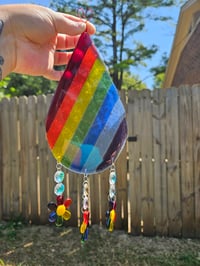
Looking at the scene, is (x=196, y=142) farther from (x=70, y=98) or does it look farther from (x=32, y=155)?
(x=70, y=98)

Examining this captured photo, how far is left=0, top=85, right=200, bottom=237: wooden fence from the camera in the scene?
140 inches

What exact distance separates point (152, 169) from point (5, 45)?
2.37 m

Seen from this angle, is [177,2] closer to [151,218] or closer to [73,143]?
[151,218]

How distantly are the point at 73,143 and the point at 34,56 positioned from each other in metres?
0.51

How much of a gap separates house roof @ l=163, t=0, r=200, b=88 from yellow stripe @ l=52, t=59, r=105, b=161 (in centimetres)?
576

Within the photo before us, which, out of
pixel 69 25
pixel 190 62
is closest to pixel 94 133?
pixel 69 25

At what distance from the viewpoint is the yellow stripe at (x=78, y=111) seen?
4.95ft

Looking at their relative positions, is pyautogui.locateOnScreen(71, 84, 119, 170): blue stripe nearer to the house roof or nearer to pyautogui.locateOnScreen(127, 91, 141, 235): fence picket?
pyautogui.locateOnScreen(127, 91, 141, 235): fence picket

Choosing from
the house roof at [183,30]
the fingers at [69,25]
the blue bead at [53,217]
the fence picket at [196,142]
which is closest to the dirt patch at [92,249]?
the fence picket at [196,142]

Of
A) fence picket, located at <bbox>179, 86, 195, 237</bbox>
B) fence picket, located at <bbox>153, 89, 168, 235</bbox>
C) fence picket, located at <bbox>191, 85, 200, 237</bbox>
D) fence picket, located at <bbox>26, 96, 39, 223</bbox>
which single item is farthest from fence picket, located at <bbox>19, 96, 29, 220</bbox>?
fence picket, located at <bbox>191, 85, 200, 237</bbox>

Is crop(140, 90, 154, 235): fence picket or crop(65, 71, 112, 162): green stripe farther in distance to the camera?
crop(140, 90, 154, 235): fence picket

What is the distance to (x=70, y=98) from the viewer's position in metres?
1.51

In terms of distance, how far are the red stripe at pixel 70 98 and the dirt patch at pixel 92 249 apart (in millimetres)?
1998

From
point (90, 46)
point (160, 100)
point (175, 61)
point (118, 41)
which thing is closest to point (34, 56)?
point (90, 46)
